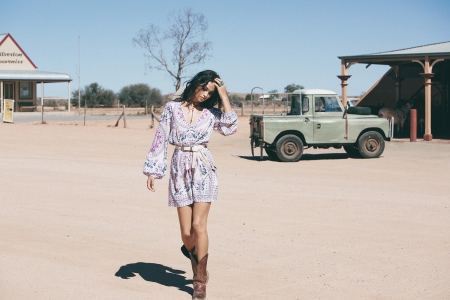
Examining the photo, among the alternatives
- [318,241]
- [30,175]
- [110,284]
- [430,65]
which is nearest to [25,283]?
[110,284]

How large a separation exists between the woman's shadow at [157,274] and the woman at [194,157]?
14.5 inches

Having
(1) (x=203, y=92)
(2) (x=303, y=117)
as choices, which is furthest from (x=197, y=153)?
(2) (x=303, y=117)

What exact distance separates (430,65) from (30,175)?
621 inches

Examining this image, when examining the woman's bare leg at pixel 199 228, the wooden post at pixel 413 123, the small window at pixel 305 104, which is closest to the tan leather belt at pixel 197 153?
the woman's bare leg at pixel 199 228

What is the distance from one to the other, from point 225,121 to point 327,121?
12.8 metres

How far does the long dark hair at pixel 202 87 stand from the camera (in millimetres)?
5773

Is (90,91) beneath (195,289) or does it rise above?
above

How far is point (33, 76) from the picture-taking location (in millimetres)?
47469

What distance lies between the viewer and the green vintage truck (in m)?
18.0

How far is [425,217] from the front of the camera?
9.55m

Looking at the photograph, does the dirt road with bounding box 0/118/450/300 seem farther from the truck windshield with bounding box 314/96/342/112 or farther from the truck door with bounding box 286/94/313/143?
the truck windshield with bounding box 314/96/342/112

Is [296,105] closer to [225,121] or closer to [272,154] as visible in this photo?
[272,154]

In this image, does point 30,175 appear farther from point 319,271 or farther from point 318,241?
point 319,271

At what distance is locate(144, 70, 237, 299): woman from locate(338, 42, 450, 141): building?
19479 millimetres
